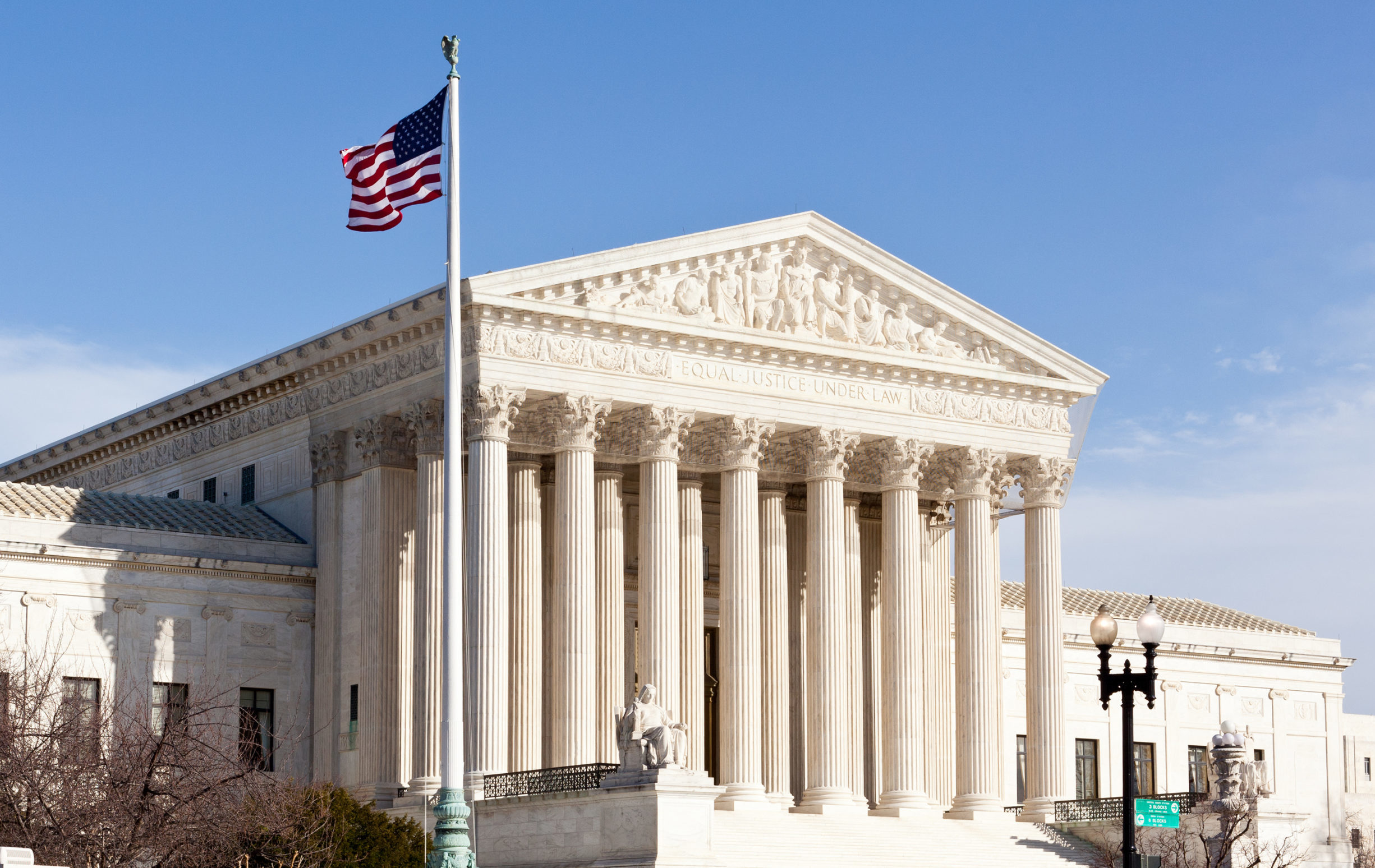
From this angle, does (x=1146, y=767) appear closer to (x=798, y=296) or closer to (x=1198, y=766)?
(x=1198, y=766)

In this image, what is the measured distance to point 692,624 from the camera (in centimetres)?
5553

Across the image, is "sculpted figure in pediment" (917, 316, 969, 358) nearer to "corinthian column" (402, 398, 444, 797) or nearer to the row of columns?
the row of columns

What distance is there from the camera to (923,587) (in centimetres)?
6050

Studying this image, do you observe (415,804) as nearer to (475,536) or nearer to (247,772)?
(475,536)

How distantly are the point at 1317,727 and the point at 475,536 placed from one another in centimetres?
4069

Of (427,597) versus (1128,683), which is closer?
(1128,683)

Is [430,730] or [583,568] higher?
[583,568]

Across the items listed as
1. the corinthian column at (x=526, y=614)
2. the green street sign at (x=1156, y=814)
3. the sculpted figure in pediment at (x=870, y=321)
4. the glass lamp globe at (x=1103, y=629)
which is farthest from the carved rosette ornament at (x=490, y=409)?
the glass lamp globe at (x=1103, y=629)

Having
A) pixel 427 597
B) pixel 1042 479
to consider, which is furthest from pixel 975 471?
pixel 427 597

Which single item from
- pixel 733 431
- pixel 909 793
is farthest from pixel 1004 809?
pixel 733 431

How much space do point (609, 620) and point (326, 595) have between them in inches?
296

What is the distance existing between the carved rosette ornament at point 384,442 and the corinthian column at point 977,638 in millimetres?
15311

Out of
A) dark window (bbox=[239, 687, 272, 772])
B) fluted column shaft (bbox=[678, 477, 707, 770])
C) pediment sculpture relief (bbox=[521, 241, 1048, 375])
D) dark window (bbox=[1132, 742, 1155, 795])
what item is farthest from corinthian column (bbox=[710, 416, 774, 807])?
dark window (bbox=[1132, 742, 1155, 795])

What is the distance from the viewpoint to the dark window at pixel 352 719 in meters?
54.0
